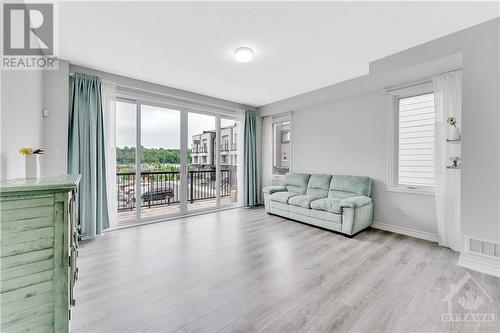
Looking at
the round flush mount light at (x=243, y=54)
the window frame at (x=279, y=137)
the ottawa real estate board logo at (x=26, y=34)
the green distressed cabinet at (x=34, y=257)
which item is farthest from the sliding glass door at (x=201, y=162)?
the green distressed cabinet at (x=34, y=257)

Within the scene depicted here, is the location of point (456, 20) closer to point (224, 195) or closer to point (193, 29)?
point (193, 29)

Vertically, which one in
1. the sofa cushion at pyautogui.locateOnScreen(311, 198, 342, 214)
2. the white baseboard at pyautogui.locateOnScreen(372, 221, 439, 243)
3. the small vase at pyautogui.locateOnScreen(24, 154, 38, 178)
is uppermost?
the small vase at pyautogui.locateOnScreen(24, 154, 38, 178)

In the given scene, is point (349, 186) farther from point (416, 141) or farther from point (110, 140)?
point (110, 140)

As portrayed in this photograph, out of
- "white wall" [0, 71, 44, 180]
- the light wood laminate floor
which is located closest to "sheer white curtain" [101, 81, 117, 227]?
the light wood laminate floor

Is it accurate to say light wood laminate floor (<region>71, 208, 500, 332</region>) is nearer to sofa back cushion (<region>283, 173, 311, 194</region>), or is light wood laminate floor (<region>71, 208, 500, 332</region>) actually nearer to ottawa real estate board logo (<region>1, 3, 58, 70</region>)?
sofa back cushion (<region>283, 173, 311, 194</region>)

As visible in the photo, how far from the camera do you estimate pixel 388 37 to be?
8.13 feet

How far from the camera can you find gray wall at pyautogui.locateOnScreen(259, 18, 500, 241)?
7.38ft

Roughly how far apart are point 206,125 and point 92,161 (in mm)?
2379

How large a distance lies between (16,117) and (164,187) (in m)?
2.93

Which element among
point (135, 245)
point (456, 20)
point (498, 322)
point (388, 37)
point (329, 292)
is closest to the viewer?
point (498, 322)

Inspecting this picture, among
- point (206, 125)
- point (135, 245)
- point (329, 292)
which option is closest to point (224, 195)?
point (206, 125)

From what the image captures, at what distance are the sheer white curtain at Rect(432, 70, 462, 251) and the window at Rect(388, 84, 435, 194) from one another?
0.27 meters

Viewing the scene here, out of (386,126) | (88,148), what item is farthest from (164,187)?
(386,126)

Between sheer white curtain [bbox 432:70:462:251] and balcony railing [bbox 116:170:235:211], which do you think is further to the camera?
balcony railing [bbox 116:170:235:211]
